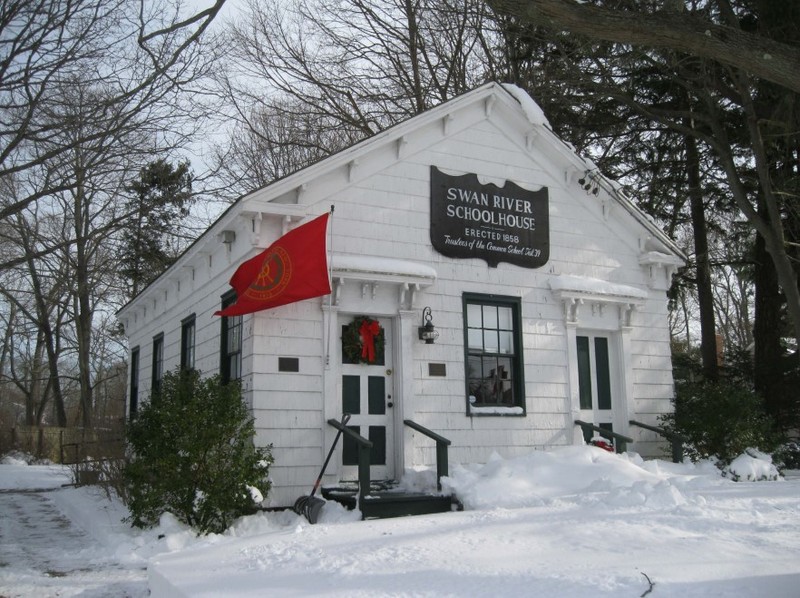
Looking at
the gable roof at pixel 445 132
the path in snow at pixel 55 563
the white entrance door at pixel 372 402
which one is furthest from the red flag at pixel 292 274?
the path in snow at pixel 55 563

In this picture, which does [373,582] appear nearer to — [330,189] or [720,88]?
[330,189]

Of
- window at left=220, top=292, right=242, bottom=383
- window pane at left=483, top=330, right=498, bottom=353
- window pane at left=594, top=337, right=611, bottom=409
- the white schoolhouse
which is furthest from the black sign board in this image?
window at left=220, top=292, right=242, bottom=383

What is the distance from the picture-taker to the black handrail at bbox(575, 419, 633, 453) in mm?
11852

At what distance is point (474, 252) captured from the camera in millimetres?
12031

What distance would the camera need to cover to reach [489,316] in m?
12.1

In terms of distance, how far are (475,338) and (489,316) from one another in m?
0.46

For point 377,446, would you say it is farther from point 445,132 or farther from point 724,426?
point 724,426

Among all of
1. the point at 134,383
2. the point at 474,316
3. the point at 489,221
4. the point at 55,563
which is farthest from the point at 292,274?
the point at 134,383

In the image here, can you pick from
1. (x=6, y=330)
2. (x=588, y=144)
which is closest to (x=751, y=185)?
(x=588, y=144)

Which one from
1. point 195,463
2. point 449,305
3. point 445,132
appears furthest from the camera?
point 445,132

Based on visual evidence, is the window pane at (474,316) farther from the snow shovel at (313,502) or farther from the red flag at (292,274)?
the red flag at (292,274)

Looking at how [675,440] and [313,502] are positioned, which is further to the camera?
[675,440]

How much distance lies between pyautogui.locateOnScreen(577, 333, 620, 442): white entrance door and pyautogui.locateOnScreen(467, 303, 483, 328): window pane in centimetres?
208

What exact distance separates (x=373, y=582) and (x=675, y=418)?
350 inches
